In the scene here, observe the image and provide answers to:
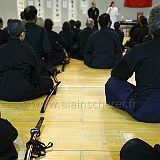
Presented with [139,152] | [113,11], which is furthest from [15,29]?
[113,11]

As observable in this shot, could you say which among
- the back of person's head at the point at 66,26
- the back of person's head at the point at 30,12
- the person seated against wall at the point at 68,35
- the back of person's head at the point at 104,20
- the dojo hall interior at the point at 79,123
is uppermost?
the back of person's head at the point at 30,12

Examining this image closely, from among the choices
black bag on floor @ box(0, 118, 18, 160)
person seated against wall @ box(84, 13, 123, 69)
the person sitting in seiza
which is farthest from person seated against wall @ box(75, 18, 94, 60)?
black bag on floor @ box(0, 118, 18, 160)

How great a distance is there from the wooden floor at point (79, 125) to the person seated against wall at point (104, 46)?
4.63 ft

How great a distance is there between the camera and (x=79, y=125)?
2.94 m

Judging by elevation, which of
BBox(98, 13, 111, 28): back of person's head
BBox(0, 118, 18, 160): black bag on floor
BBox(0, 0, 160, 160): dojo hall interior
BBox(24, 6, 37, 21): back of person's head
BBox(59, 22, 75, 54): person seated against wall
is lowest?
BBox(0, 0, 160, 160): dojo hall interior

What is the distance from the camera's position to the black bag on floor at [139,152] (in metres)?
2.02

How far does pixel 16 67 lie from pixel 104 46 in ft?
7.47

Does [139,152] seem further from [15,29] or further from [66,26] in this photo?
[66,26]

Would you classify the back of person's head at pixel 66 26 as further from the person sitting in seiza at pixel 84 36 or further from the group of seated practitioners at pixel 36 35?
the group of seated practitioners at pixel 36 35

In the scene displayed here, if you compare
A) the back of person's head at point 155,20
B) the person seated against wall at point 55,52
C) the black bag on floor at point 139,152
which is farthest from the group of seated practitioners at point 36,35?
the black bag on floor at point 139,152

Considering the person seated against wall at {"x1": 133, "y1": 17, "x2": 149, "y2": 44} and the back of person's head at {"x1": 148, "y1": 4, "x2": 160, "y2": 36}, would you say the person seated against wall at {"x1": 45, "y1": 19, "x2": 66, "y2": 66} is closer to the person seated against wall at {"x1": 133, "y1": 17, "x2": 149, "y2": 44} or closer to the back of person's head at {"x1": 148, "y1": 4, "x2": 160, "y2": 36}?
the person seated against wall at {"x1": 133, "y1": 17, "x2": 149, "y2": 44}

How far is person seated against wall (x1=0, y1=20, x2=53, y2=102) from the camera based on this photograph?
355 centimetres

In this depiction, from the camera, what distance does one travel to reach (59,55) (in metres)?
5.66

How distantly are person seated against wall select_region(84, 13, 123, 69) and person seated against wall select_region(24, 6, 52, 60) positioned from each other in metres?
0.93
